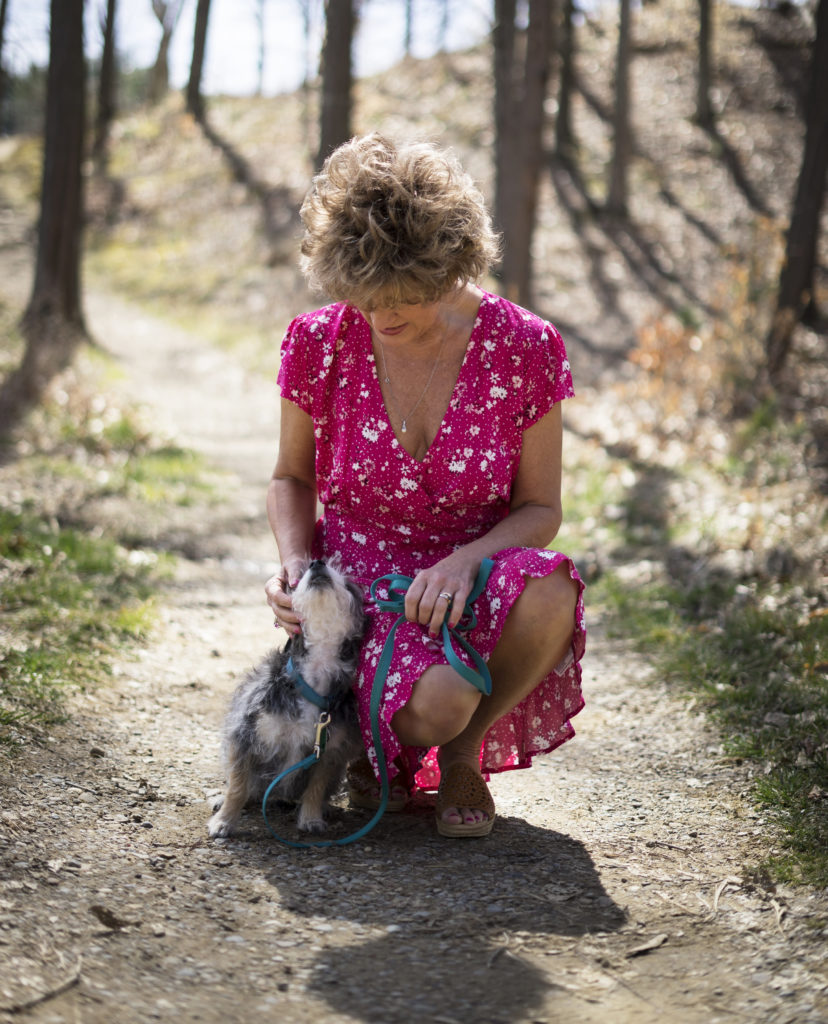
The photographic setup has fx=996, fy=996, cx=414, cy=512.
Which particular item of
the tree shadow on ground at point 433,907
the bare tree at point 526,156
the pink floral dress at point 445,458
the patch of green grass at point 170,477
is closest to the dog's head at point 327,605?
the pink floral dress at point 445,458

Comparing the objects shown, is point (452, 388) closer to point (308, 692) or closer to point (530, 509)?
point (530, 509)

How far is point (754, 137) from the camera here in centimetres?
1970

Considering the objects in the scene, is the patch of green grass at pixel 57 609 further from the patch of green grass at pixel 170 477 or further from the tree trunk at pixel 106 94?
the tree trunk at pixel 106 94

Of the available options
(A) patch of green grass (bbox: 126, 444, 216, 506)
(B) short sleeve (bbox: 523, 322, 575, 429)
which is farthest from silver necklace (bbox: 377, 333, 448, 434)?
(A) patch of green grass (bbox: 126, 444, 216, 506)

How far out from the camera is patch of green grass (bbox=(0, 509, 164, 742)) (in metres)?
3.75

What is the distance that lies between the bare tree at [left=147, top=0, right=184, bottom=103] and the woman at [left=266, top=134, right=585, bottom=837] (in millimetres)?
26864

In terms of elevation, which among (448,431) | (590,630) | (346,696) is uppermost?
(448,431)

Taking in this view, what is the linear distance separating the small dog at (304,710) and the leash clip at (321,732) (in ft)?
0.08

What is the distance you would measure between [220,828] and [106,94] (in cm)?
2562

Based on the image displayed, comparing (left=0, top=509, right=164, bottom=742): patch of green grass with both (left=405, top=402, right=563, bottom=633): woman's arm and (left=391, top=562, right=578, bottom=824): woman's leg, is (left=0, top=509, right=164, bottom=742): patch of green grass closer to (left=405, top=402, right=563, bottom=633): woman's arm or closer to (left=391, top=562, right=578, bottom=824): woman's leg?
(left=391, top=562, right=578, bottom=824): woman's leg

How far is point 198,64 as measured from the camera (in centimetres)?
2453

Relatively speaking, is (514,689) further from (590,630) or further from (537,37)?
(537,37)

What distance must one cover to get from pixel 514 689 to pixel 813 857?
38.4 inches

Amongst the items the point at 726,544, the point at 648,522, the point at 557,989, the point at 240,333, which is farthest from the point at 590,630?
the point at 240,333
